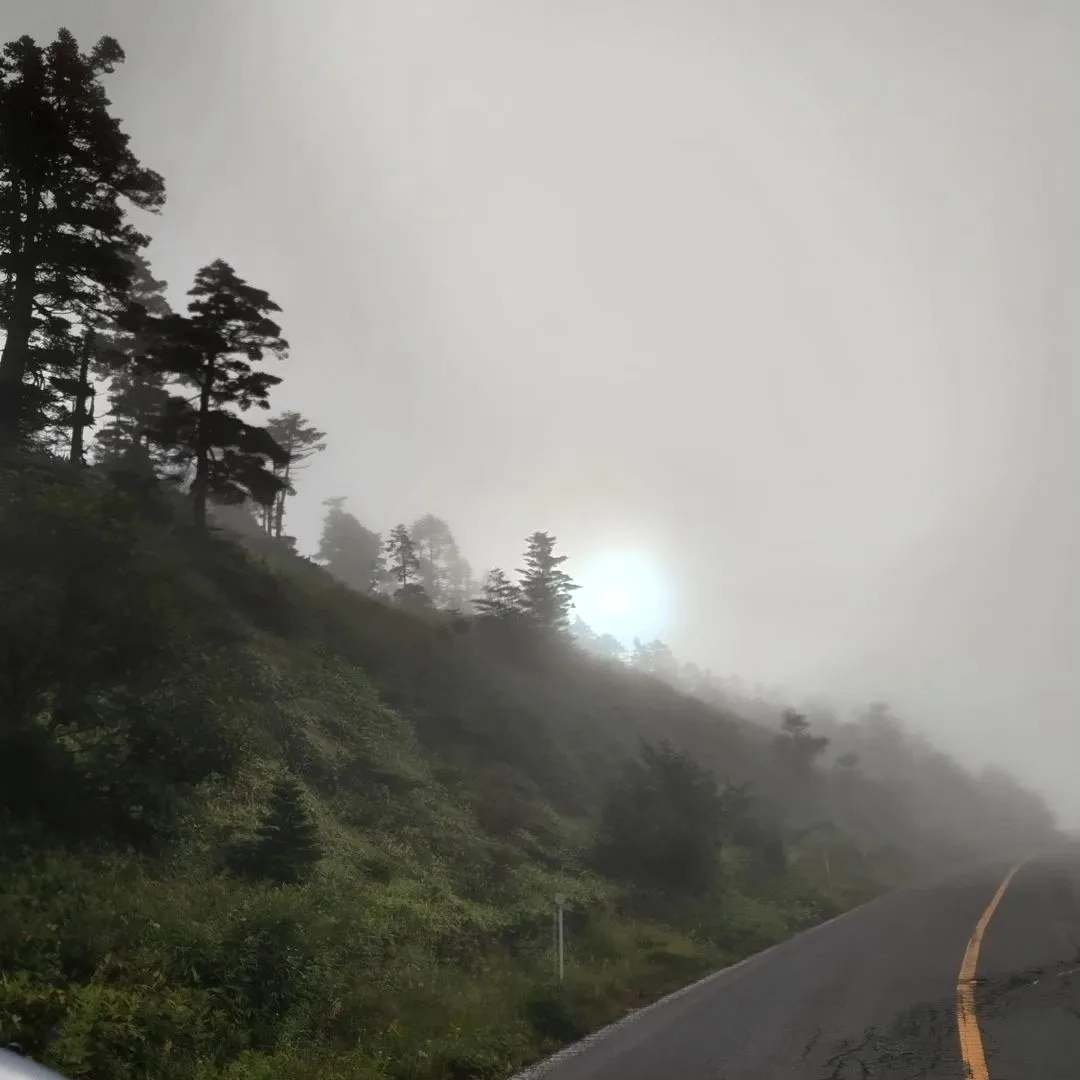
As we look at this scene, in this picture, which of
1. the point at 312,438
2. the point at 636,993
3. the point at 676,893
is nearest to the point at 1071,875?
the point at 676,893

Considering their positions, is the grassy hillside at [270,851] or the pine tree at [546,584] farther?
the pine tree at [546,584]

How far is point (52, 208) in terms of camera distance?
23.2m

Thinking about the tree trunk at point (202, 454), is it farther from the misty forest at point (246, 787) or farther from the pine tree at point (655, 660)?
the pine tree at point (655, 660)

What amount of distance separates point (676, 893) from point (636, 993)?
10.6 metres

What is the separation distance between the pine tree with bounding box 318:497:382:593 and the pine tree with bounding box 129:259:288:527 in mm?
48130

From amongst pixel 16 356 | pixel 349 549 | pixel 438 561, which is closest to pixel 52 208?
pixel 16 356

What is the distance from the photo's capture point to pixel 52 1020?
7.95 meters

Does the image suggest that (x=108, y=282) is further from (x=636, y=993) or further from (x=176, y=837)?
(x=636, y=993)

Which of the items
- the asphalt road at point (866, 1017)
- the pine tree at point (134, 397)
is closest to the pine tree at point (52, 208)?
the pine tree at point (134, 397)

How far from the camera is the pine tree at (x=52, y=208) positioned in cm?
2183

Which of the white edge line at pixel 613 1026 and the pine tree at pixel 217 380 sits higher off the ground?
the pine tree at pixel 217 380

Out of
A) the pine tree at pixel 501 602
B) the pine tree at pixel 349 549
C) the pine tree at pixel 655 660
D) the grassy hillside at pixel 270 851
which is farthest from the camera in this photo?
the pine tree at pixel 655 660

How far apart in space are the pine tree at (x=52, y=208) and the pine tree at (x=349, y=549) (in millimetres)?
54371

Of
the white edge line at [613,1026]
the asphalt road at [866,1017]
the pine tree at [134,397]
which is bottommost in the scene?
the white edge line at [613,1026]
